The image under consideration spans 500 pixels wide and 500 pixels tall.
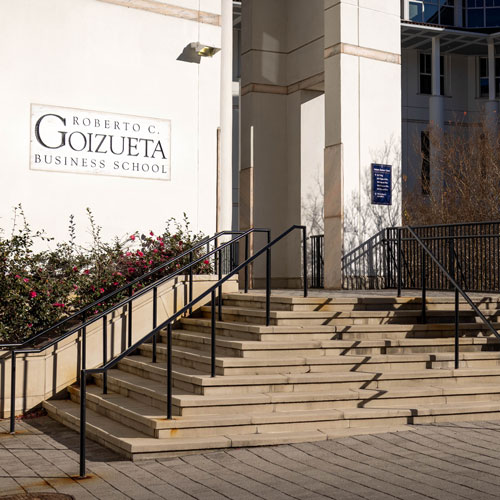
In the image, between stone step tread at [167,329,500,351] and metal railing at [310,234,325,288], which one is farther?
metal railing at [310,234,325,288]

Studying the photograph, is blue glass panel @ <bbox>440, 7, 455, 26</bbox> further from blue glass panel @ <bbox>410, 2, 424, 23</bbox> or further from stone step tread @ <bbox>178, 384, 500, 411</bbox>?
stone step tread @ <bbox>178, 384, 500, 411</bbox>

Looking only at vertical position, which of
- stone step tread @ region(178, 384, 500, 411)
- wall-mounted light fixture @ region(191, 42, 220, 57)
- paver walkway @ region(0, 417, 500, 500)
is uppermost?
wall-mounted light fixture @ region(191, 42, 220, 57)

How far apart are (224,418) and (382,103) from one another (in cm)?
912

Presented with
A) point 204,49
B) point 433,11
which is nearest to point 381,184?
point 204,49

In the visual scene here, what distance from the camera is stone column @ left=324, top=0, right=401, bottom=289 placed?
46.1 feet

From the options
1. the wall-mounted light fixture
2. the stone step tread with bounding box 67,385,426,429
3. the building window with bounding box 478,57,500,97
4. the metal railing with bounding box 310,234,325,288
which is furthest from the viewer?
the building window with bounding box 478,57,500,97

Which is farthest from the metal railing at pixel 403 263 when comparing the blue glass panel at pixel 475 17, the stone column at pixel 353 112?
the blue glass panel at pixel 475 17

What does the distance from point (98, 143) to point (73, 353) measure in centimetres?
360

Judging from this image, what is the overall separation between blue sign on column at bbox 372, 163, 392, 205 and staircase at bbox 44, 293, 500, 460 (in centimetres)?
451

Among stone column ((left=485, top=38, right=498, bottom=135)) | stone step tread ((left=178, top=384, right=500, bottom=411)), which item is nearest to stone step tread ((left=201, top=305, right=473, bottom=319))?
stone step tread ((left=178, top=384, right=500, bottom=411))

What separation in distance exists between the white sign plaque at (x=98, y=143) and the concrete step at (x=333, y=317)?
3.25 m

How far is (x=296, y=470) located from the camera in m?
6.06

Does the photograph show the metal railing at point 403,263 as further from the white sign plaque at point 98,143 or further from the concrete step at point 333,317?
the white sign plaque at point 98,143

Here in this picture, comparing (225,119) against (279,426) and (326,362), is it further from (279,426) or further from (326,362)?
(279,426)
